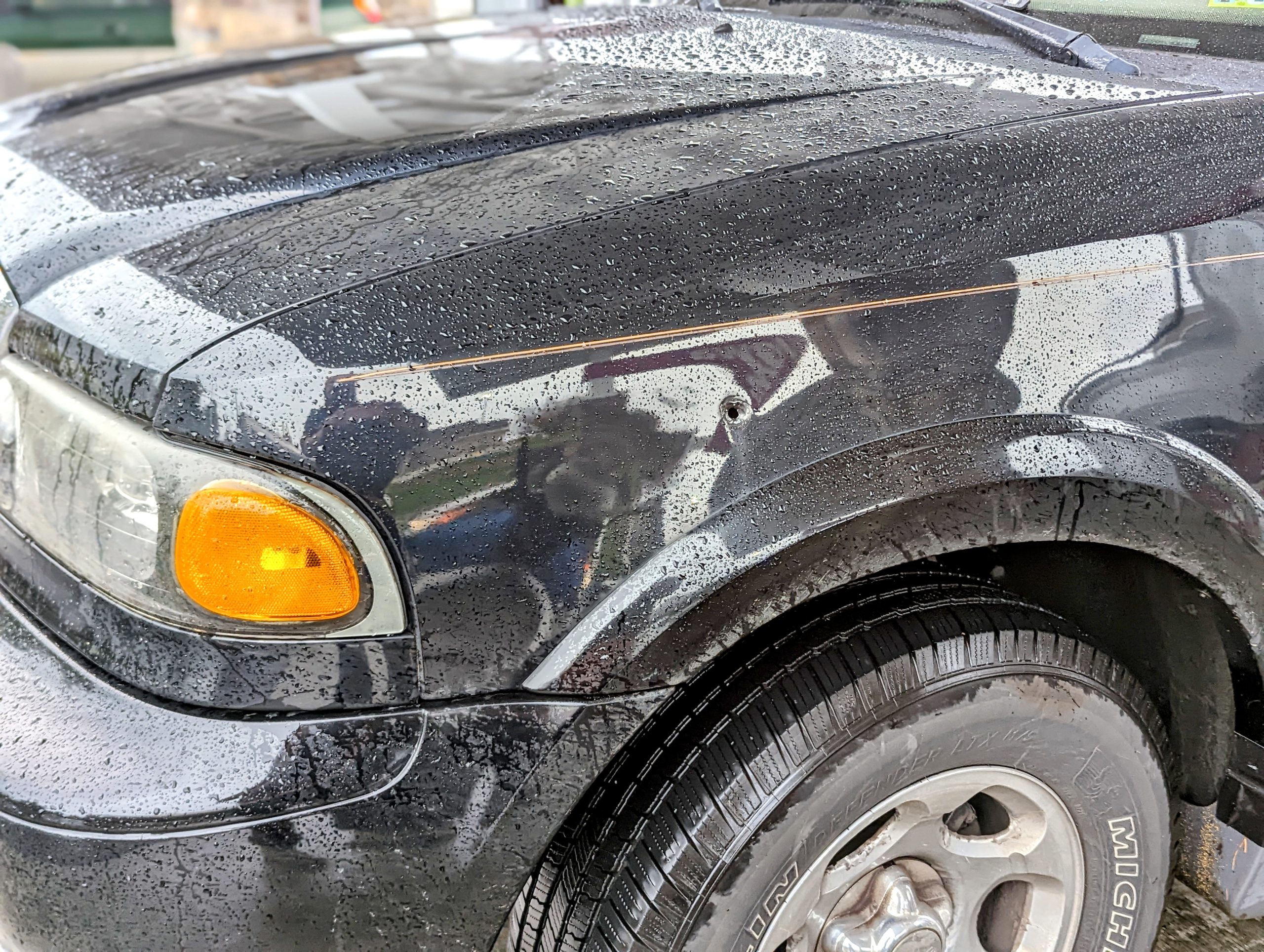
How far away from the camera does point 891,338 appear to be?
1.24 m

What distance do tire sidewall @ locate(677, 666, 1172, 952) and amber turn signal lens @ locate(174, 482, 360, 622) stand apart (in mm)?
581

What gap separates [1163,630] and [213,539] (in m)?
1.38

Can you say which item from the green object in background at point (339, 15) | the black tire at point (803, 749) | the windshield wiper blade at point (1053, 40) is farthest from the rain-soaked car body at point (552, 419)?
the green object in background at point (339, 15)

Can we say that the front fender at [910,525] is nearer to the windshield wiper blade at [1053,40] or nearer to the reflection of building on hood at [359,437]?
the reflection of building on hood at [359,437]

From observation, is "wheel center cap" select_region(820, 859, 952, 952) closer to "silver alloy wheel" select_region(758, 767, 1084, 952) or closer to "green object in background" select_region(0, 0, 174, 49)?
"silver alloy wheel" select_region(758, 767, 1084, 952)

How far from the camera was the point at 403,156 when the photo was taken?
1452 mm

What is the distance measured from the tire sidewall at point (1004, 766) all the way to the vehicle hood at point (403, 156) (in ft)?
2.34

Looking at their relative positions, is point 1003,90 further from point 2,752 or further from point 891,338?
point 2,752

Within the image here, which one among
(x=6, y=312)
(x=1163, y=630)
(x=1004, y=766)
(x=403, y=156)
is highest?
(x=403, y=156)

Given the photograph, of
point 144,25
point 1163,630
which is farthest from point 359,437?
point 144,25

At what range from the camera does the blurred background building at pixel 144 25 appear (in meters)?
9.06

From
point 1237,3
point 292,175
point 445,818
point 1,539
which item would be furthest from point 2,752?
point 1237,3

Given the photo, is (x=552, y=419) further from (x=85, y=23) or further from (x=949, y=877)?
(x=85, y=23)

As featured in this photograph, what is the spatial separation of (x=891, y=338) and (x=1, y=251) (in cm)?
116
